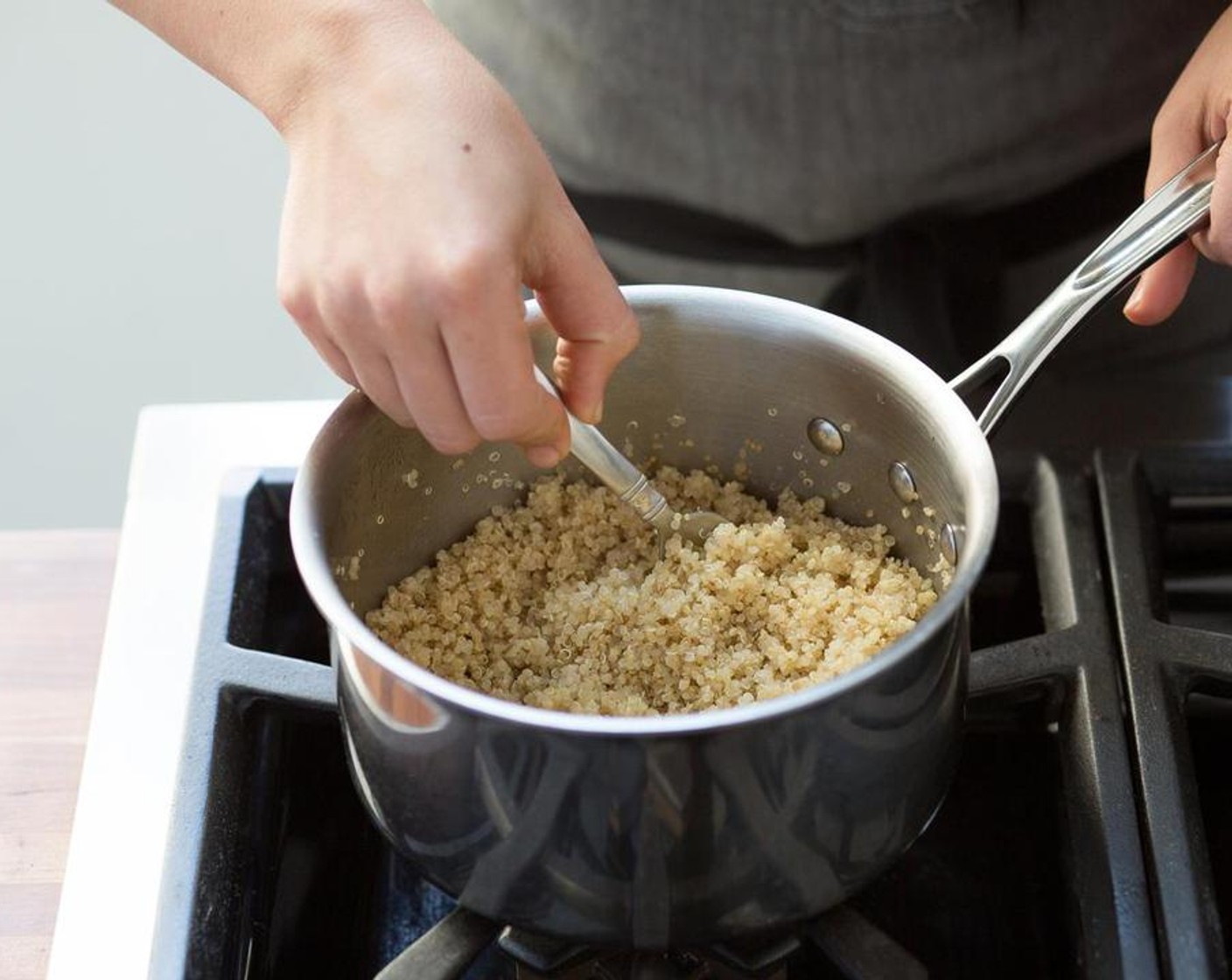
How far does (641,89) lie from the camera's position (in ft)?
2.60

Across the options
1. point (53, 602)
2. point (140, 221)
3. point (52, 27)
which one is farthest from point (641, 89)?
point (52, 27)

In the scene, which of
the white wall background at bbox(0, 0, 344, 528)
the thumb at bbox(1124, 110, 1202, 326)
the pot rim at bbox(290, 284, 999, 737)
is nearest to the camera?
→ the pot rim at bbox(290, 284, 999, 737)

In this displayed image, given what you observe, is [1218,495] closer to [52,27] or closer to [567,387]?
[567,387]

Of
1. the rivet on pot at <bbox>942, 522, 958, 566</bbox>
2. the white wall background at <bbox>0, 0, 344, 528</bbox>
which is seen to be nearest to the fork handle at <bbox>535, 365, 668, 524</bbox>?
the rivet on pot at <bbox>942, 522, 958, 566</bbox>

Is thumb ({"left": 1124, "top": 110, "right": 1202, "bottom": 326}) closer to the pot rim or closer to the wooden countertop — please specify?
the pot rim

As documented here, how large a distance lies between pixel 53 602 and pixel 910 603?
417 millimetres

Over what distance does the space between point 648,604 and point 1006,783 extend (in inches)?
7.3

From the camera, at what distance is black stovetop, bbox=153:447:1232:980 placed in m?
0.56

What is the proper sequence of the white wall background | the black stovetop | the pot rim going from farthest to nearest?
1. the white wall background
2. the black stovetop
3. the pot rim

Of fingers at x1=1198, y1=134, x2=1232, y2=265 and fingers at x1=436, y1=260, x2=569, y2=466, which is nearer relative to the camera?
fingers at x1=436, y1=260, x2=569, y2=466

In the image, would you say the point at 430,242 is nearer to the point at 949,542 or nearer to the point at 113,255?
the point at 949,542

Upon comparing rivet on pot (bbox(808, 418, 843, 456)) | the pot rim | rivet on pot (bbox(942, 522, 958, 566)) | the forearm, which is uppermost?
the forearm

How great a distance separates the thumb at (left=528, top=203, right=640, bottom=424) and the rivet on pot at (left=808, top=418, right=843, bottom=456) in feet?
0.36

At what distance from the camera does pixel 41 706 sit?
715 millimetres
